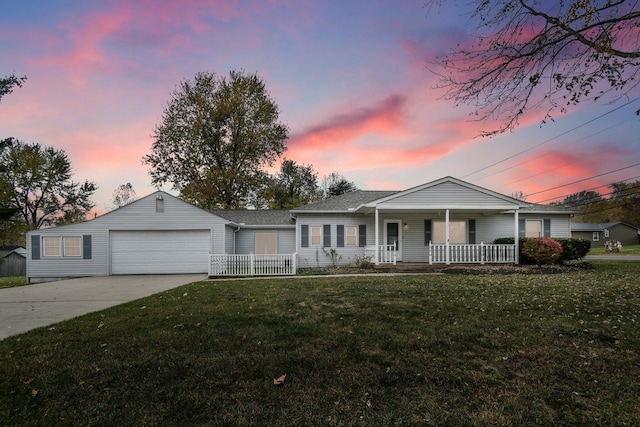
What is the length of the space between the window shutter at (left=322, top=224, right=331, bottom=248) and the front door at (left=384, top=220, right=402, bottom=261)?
3.01m

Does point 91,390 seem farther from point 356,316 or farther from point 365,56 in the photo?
point 365,56

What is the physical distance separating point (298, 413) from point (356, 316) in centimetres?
294

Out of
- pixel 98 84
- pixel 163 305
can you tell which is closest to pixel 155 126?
pixel 98 84

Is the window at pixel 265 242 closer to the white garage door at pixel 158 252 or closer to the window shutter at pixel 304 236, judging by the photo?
the window shutter at pixel 304 236

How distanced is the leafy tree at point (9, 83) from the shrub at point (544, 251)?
83.5ft

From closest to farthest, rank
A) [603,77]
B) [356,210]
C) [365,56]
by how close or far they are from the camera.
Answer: [603,77] → [365,56] → [356,210]

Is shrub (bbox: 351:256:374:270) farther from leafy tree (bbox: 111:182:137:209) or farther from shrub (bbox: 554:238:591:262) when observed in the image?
leafy tree (bbox: 111:182:137:209)

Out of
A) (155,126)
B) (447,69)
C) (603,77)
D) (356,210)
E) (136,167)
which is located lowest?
(356,210)

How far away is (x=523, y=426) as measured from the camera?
7.52ft

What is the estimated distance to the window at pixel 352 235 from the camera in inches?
634

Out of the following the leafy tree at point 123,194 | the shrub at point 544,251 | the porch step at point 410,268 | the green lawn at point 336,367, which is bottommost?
the porch step at point 410,268

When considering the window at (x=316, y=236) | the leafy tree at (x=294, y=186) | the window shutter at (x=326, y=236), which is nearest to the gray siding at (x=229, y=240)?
the window at (x=316, y=236)

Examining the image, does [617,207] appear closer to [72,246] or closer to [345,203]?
[345,203]

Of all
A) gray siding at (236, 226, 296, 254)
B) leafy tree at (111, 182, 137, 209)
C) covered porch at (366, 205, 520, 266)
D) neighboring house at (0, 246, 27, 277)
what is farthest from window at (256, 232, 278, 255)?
leafy tree at (111, 182, 137, 209)
